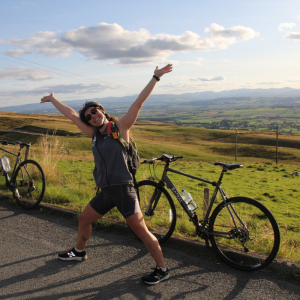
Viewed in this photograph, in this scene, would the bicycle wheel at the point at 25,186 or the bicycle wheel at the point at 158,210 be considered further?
the bicycle wheel at the point at 25,186

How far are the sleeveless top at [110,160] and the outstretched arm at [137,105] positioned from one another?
0.19 m

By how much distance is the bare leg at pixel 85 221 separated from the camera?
140 inches

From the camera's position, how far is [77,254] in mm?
3730

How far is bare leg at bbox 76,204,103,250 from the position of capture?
3547 mm

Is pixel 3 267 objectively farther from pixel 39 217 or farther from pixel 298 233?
pixel 298 233

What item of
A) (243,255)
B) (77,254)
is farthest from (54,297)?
(243,255)

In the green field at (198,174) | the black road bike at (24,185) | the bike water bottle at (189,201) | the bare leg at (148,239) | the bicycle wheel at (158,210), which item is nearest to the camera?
the bare leg at (148,239)

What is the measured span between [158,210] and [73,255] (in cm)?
148

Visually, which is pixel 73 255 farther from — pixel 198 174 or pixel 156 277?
pixel 198 174

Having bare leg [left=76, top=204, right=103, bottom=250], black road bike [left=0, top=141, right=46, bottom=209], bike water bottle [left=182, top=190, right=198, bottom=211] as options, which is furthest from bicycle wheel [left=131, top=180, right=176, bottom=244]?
black road bike [left=0, top=141, right=46, bottom=209]

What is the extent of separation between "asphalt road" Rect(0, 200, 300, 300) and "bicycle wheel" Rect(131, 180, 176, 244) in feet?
0.88

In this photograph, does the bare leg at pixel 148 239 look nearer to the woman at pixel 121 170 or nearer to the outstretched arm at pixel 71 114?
the woman at pixel 121 170

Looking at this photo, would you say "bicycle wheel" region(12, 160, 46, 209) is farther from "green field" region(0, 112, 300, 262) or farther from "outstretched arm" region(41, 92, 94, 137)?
"outstretched arm" region(41, 92, 94, 137)

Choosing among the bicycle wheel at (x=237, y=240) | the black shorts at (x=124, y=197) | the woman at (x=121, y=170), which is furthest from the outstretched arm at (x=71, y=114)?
the bicycle wheel at (x=237, y=240)
